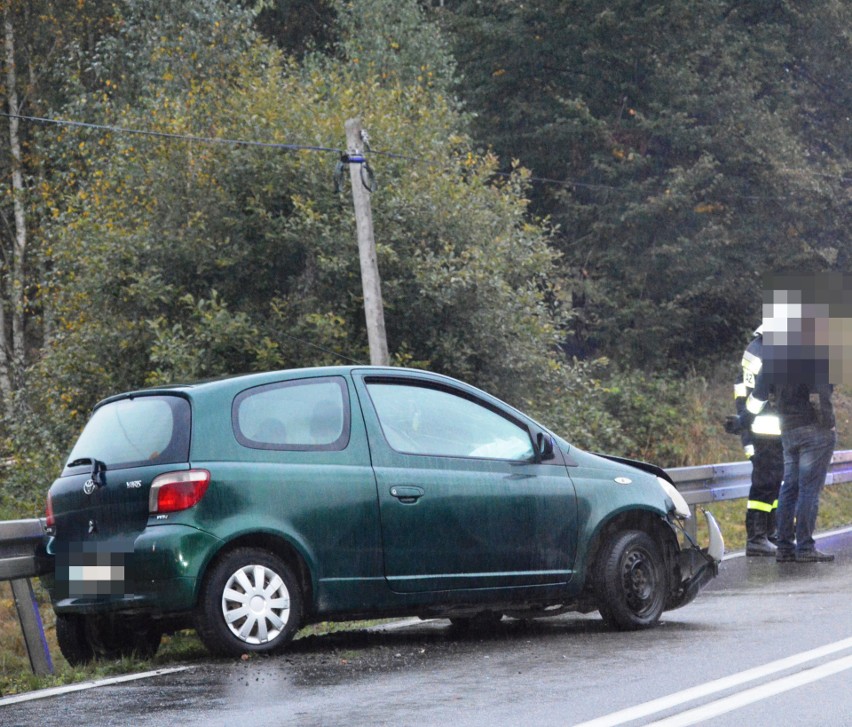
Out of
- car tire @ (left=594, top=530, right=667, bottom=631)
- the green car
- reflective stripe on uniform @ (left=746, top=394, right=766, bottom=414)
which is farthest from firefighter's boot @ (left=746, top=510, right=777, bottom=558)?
car tire @ (left=594, top=530, right=667, bottom=631)

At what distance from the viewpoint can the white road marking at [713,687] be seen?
5.35 metres

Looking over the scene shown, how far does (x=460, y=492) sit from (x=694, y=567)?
5.66ft

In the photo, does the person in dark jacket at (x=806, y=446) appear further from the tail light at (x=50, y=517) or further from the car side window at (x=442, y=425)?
the tail light at (x=50, y=517)

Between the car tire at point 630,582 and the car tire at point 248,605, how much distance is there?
71.5 inches

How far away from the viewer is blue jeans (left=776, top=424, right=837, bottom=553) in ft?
37.3

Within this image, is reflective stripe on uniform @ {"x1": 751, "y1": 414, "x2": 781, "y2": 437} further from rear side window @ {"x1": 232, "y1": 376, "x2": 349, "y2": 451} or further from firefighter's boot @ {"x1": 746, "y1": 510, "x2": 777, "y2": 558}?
rear side window @ {"x1": 232, "y1": 376, "x2": 349, "y2": 451}

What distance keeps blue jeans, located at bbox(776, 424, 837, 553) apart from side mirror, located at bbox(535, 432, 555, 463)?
3.99 metres

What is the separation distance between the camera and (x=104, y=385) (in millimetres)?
17844

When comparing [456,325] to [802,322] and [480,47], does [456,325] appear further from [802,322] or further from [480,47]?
[480,47]

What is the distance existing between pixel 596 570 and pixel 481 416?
109 centimetres

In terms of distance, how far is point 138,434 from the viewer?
741cm

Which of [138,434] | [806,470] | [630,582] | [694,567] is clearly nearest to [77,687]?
[138,434]

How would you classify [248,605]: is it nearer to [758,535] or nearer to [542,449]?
[542,449]

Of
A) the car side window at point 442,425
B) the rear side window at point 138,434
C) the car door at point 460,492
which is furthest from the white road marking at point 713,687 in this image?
the rear side window at point 138,434
